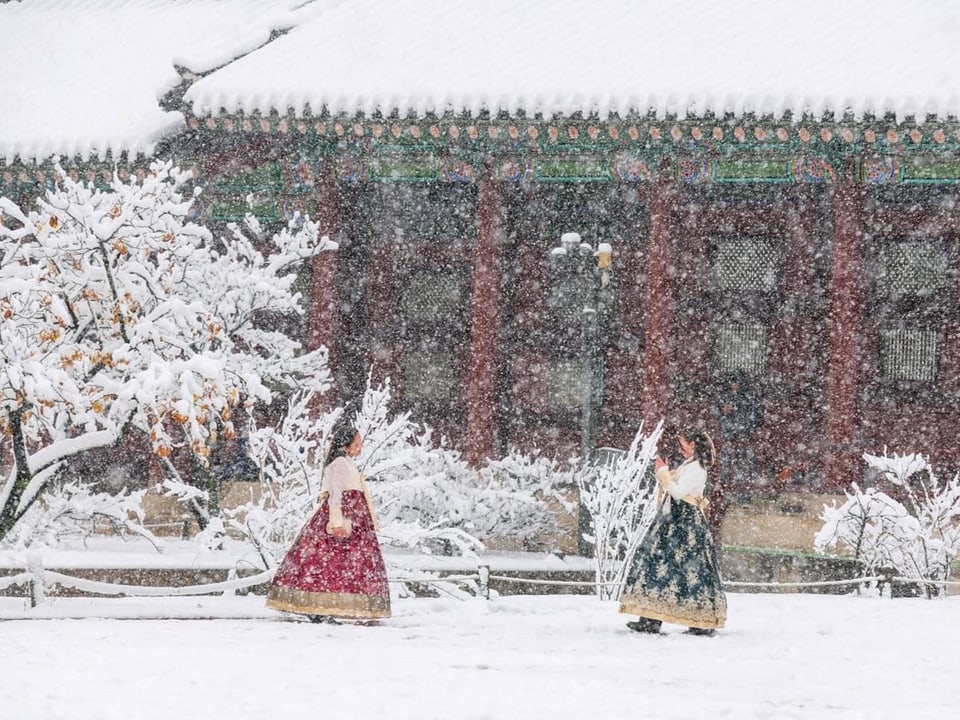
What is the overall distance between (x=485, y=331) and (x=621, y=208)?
211 centimetres

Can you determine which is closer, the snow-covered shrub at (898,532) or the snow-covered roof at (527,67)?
the snow-covered shrub at (898,532)

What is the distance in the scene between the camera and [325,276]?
1441 centimetres

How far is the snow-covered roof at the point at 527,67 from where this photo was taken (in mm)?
12969

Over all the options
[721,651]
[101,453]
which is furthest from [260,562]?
[101,453]

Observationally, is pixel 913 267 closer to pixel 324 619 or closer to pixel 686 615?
pixel 686 615

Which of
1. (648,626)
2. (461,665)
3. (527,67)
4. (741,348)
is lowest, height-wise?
(648,626)

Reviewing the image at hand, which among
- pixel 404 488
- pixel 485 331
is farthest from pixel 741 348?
pixel 404 488

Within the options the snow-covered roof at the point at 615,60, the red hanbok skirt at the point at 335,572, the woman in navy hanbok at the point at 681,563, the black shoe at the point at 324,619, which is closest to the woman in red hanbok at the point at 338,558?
the red hanbok skirt at the point at 335,572

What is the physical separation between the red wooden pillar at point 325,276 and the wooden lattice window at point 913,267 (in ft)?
19.4

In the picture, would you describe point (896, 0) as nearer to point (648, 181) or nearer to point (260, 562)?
point (648, 181)

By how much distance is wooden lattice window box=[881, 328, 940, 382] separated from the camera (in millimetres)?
14109

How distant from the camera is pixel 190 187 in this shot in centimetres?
1540

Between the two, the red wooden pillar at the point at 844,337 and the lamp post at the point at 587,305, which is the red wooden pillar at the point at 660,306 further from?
the red wooden pillar at the point at 844,337

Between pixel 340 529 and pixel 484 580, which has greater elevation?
pixel 340 529
